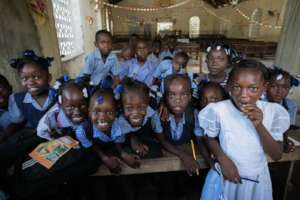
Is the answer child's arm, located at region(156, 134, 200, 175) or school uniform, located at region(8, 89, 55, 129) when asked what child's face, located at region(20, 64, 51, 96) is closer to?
school uniform, located at region(8, 89, 55, 129)

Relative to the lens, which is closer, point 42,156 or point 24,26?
point 42,156

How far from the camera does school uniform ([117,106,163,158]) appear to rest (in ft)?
4.83

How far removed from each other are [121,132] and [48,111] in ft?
1.92

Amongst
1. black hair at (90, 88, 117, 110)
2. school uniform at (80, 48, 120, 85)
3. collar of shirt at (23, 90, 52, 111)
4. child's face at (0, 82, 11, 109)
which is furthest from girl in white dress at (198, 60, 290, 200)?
school uniform at (80, 48, 120, 85)

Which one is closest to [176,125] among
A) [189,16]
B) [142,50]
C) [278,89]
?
[278,89]

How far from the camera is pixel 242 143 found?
124 cm

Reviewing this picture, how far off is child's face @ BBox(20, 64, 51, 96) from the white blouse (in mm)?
1262

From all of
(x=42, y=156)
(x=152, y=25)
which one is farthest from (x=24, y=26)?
A: (x=152, y=25)

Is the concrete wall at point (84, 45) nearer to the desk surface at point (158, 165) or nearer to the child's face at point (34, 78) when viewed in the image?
the child's face at point (34, 78)

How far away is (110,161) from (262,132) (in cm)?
86

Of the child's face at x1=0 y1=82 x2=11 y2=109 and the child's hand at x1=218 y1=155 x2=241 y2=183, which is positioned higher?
the child's face at x1=0 y1=82 x2=11 y2=109

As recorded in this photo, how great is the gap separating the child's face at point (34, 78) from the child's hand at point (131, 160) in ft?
2.80

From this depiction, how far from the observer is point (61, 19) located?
18.6 feet

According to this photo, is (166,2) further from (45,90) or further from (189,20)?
(45,90)
